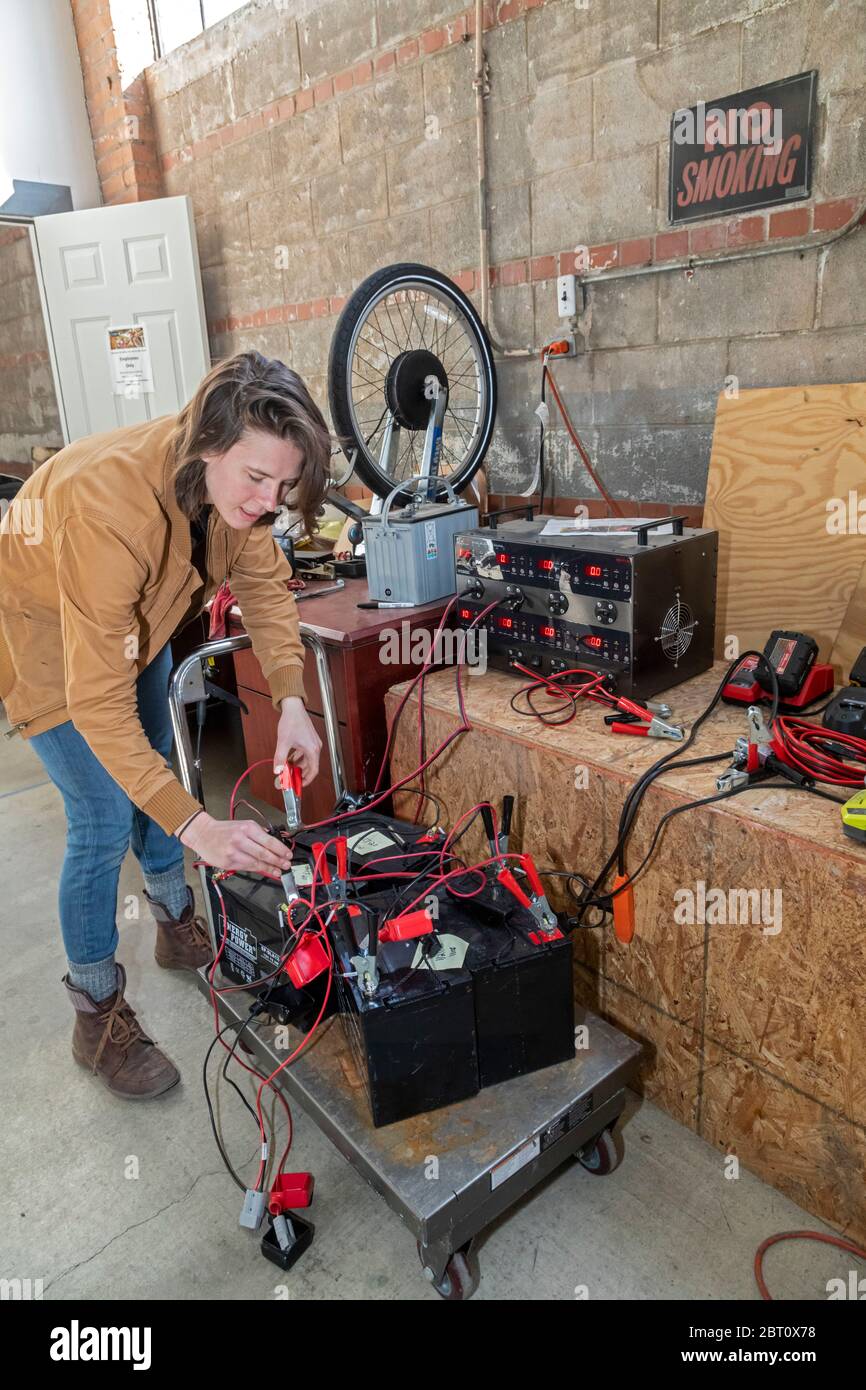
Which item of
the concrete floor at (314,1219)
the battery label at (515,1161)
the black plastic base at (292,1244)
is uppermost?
the battery label at (515,1161)

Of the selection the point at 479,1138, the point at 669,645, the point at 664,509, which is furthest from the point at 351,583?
the point at 479,1138

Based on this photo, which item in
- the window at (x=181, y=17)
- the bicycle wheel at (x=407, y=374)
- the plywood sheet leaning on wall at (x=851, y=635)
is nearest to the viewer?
the plywood sheet leaning on wall at (x=851, y=635)

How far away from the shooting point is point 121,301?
3.99 meters

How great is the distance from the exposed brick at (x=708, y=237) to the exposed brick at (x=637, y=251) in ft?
0.44

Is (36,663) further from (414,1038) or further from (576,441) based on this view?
(576,441)

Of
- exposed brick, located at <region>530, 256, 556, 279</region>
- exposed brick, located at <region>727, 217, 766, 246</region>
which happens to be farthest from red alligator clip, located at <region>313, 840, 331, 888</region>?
exposed brick, located at <region>530, 256, 556, 279</region>

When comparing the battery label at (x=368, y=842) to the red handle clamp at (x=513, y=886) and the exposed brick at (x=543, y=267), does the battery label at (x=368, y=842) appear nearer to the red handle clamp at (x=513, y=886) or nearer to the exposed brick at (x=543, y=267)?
the red handle clamp at (x=513, y=886)

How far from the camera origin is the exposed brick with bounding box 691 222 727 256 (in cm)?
201

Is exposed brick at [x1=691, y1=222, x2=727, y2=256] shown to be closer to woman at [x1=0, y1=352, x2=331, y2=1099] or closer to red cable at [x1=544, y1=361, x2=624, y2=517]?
red cable at [x1=544, y1=361, x2=624, y2=517]

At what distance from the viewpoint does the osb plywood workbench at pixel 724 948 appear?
3.91 feet

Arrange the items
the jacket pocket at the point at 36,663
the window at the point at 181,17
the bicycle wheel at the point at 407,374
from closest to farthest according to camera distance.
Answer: the jacket pocket at the point at 36,663 → the bicycle wheel at the point at 407,374 → the window at the point at 181,17

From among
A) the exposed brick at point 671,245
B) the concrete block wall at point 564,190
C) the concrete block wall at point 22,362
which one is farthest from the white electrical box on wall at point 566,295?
the concrete block wall at point 22,362

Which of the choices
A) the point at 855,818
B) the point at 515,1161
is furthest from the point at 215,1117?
the point at 855,818

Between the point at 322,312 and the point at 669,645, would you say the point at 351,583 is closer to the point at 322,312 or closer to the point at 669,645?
the point at 669,645
